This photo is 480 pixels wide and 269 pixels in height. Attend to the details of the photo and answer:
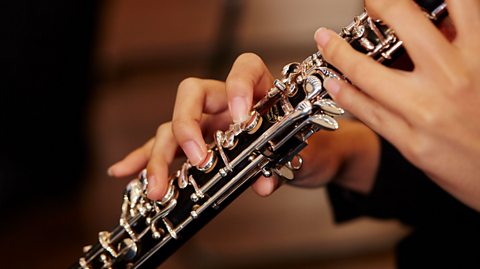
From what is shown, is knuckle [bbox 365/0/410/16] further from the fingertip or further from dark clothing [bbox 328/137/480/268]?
dark clothing [bbox 328/137/480/268]

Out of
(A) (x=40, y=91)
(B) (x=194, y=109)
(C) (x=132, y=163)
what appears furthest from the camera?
(A) (x=40, y=91)

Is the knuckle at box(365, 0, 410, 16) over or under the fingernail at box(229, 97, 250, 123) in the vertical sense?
under

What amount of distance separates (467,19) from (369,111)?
0.12 metres

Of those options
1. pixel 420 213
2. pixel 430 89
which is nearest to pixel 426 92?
pixel 430 89

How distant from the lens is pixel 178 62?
8.08ft

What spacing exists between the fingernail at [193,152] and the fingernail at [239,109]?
0.19 feet

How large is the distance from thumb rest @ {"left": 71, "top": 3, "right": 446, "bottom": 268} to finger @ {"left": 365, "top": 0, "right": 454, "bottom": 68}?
1.7 inches

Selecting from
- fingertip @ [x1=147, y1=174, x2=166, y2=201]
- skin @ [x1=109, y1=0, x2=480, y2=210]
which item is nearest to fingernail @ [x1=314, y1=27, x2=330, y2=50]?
skin @ [x1=109, y1=0, x2=480, y2=210]

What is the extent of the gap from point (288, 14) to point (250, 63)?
1.77 meters

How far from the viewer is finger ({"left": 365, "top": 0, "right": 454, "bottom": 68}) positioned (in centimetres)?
54

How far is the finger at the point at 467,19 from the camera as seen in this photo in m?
0.55

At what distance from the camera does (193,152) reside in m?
0.74

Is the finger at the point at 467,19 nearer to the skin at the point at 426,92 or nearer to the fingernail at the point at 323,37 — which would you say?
the skin at the point at 426,92

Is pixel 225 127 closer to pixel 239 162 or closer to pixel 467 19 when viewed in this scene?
pixel 239 162
